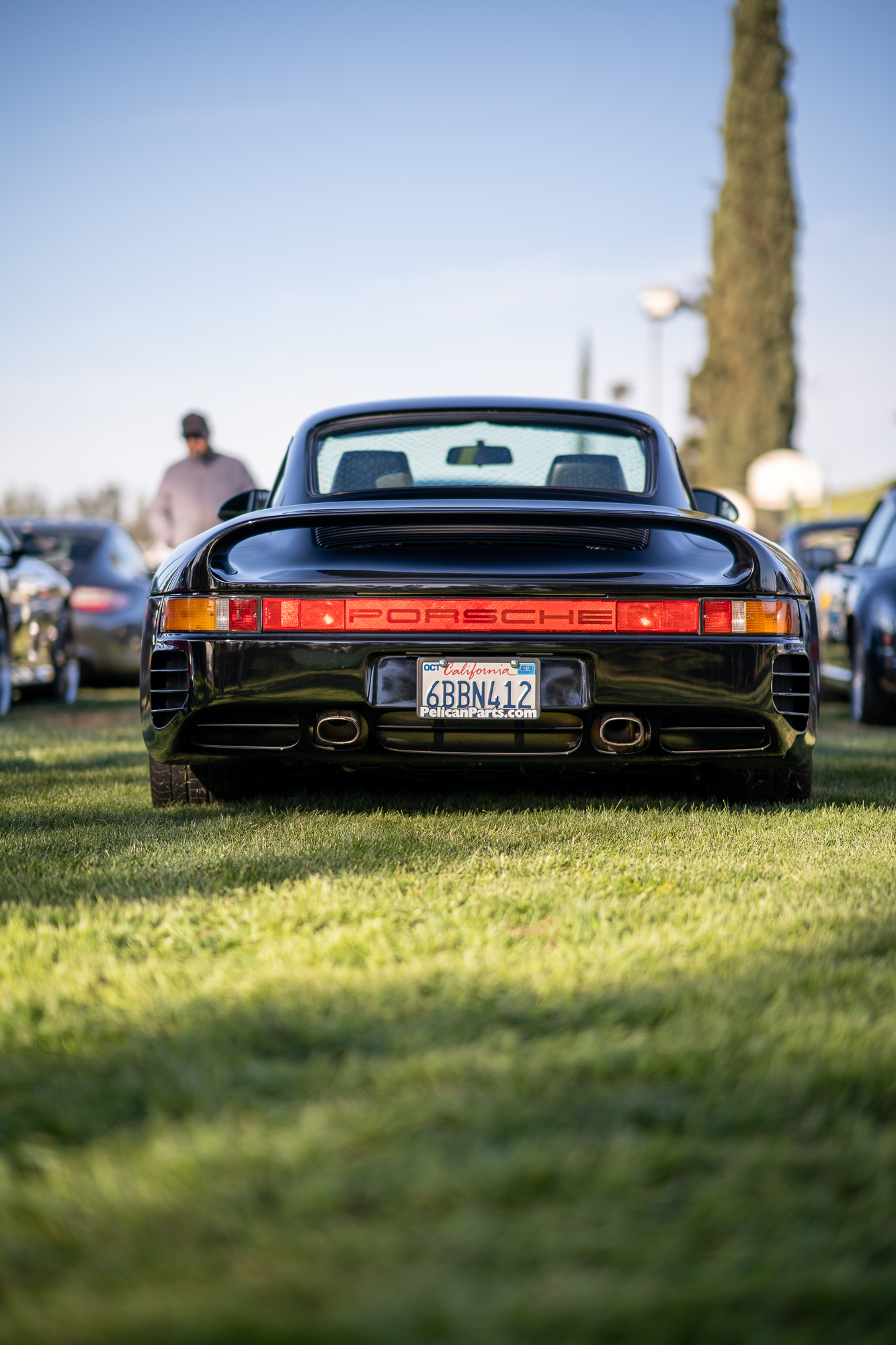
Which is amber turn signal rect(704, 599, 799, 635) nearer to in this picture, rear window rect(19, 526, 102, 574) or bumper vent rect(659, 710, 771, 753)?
bumper vent rect(659, 710, 771, 753)

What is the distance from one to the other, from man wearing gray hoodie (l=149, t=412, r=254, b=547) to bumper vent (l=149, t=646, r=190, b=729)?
447 centimetres

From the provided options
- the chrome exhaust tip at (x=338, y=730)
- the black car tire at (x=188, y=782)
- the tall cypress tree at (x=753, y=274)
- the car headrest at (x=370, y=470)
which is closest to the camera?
the chrome exhaust tip at (x=338, y=730)

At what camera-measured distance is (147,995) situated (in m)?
2.21

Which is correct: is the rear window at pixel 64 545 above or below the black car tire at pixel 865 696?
above

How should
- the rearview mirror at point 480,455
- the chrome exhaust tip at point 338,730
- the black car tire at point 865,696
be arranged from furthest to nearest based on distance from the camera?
the black car tire at point 865,696 → the rearview mirror at point 480,455 → the chrome exhaust tip at point 338,730

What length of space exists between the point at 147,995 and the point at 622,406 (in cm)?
344

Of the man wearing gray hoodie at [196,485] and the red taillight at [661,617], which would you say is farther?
the man wearing gray hoodie at [196,485]

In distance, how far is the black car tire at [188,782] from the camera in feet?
14.3

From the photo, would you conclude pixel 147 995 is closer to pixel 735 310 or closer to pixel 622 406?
pixel 622 406

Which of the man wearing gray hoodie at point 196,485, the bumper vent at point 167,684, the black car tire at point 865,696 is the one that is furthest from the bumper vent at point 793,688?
the man wearing gray hoodie at point 196,485

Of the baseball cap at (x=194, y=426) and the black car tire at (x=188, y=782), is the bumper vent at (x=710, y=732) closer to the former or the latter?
the black car tire at (x=188, y=782)

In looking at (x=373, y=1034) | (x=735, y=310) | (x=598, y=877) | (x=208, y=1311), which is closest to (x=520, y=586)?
(x=598, y=877)

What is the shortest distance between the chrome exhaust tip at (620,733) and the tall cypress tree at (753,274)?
Answer: 88.5ft

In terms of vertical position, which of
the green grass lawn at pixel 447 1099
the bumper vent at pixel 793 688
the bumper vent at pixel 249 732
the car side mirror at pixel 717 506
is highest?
the car side mirror at pixel 717 506
